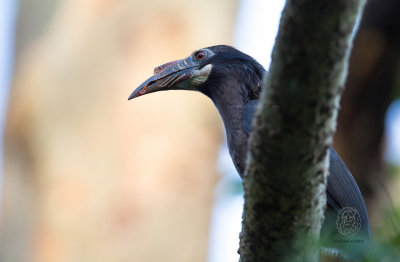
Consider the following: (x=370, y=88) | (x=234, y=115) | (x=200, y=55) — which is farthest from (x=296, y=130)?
(x=370, y=88)

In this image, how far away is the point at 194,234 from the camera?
6.59 meters

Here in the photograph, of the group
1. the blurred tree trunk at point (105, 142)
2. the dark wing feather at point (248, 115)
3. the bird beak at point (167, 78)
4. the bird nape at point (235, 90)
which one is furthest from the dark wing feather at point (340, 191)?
the blurred tree trunk at point (105, 142)

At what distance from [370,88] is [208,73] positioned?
1620mm

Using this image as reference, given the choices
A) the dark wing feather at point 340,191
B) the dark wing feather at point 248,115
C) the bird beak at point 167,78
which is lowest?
the dark wing feather at point 340,191

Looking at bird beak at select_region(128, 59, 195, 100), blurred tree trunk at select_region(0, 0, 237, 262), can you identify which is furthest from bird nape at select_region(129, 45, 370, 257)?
blurred tree trunk at select_region(0, 0, 237, 262)

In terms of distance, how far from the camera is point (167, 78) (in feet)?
14.5

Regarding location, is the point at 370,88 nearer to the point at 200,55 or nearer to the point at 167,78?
the point at 200,55

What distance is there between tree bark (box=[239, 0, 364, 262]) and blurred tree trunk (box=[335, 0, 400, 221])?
9.58 ft

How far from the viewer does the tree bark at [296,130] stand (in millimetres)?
1959

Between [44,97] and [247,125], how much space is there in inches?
133

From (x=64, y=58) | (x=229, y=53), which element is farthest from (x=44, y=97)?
(x=229, y=53)

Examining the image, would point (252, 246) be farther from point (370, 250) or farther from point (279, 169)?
point (370, 250)

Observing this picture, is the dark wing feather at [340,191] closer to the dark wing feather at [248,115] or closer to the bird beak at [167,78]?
the dark wing feather at [248,115]

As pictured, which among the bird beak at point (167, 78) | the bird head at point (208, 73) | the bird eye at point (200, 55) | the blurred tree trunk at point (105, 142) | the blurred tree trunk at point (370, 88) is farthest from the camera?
the blurred tree trunk at point (105, 142)
